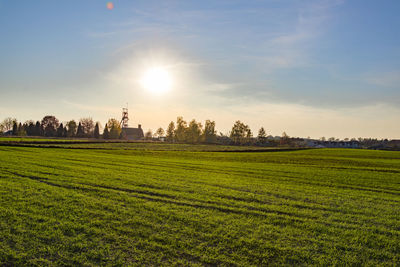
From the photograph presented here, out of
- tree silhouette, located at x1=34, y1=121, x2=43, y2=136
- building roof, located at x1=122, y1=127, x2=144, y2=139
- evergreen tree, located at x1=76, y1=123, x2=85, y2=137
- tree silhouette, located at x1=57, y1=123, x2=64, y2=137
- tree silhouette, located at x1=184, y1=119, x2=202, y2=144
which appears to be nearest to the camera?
tree silhouette, located at x1=184, y1=119, x2=202, y2=144

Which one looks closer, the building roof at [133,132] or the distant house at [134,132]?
the distant house at [134,132]

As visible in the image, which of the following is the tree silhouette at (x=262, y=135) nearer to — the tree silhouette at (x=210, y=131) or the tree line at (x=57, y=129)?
the tree silhouette at (x=210, y=131)

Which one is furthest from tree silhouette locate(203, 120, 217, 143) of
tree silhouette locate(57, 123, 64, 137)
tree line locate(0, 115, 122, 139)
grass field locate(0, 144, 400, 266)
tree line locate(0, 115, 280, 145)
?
grass field locate(0, 144, 400, 266)

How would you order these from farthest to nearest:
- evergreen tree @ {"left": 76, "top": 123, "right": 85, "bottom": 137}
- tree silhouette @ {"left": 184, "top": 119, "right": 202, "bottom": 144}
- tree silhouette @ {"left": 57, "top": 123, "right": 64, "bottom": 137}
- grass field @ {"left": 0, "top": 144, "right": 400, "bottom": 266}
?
evergreen tree @ {"left": 76, "top": 123, "right": 85, "bottom": 137}, tree silhouette @ {"left": 57, "top": 123, "right": 64, "bottom": 137}, tree silhouette @ {"left": 184, "top": 119, "right": 202, "bottom": 144}, grass field @ {"left": 0, "top": 144, "right": 400, "bottom": 266}

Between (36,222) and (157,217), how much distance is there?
13.7ft

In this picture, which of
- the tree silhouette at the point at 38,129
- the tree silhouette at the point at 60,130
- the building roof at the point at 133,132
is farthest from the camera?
the building roof at the point at 133,132

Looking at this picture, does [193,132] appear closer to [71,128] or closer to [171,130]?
[171,130]

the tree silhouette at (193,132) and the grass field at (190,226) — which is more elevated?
the tree silhouette at (193,132)

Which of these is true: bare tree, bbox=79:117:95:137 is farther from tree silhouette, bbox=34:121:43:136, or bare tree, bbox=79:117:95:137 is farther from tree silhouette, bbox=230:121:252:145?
tree silhouette, bbox=230:121:252:145

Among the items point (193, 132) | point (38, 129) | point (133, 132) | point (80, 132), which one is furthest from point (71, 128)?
point (193, 132)

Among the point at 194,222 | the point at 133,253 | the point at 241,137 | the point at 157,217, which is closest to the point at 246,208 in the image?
the point at 194,222

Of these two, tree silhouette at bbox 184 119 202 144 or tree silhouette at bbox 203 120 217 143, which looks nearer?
tree silhouette at bbox 184 119 202 144

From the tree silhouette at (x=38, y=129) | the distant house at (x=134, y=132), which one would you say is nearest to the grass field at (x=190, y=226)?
the tree silhouette at (x=38, y=129)

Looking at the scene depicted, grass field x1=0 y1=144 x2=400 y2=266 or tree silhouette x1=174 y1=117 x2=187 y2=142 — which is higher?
tree silhouette x1=174 y1=117 x2=187 y2=142
